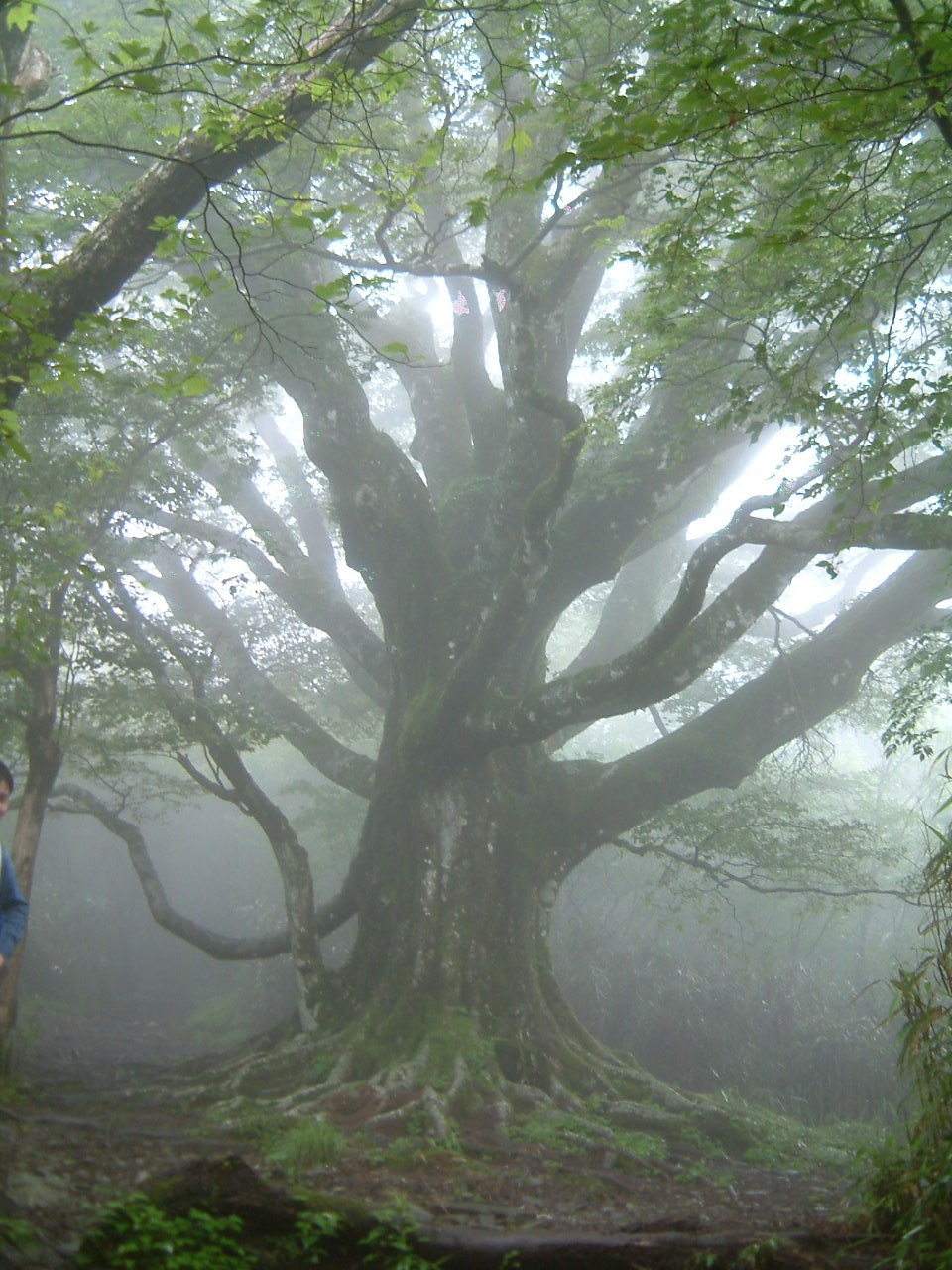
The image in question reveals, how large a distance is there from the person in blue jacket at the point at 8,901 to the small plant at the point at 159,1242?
1.23 metres

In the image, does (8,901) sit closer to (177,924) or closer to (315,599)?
(177,924)

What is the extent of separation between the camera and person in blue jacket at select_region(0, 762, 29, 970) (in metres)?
3.93

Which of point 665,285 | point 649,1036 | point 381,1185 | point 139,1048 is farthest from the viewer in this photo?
point 649,1036

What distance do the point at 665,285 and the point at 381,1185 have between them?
5926mm

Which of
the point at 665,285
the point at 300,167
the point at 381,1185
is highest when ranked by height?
the point at 300,167

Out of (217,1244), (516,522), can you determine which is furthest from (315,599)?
(217,1244)

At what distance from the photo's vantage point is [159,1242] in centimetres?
302

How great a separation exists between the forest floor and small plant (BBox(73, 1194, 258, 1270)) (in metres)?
0.13

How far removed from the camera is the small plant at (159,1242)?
2.92 meters

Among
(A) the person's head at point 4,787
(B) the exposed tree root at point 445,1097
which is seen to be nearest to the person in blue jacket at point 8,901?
(A) the person's head at point 4,787

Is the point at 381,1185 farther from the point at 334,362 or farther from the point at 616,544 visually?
the point at 334,362

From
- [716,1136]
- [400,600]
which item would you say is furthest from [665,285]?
[716,1136]

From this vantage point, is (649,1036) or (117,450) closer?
(117,450)

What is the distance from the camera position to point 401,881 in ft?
28.8
